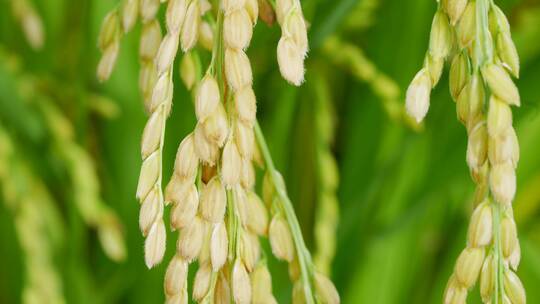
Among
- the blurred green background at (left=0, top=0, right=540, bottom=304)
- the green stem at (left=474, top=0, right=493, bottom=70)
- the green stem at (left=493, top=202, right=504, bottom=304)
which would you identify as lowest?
the blurred green background at (left=0, top=0, right=540, bottom=304)

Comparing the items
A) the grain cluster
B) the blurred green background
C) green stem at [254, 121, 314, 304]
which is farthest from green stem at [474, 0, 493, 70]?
the blurred green background

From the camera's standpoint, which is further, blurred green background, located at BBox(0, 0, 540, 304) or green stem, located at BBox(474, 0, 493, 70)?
blurred green background, located at BBox(0, 0, 540, 304)

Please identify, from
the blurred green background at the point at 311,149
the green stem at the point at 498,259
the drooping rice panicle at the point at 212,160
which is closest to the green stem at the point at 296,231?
the drooping rice panicle at the point at 212,160

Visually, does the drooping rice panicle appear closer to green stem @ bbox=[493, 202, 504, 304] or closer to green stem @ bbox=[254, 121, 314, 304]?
green stem @ bbox=[254, 121, 314, 304]

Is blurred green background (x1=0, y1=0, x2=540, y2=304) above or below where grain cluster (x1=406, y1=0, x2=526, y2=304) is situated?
below

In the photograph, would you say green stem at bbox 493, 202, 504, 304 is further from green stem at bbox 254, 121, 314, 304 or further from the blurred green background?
the blurred green background

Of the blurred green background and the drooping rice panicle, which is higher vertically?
the drooping rice panicle

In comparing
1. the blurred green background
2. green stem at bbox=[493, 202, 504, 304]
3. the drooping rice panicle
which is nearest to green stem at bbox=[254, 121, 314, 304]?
the drooping rice panicle

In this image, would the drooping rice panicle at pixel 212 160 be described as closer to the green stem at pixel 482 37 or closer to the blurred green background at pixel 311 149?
the green stem at pixel 482 37

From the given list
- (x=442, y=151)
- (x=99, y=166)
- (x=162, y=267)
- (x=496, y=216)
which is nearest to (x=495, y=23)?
(x=496, y=216)
